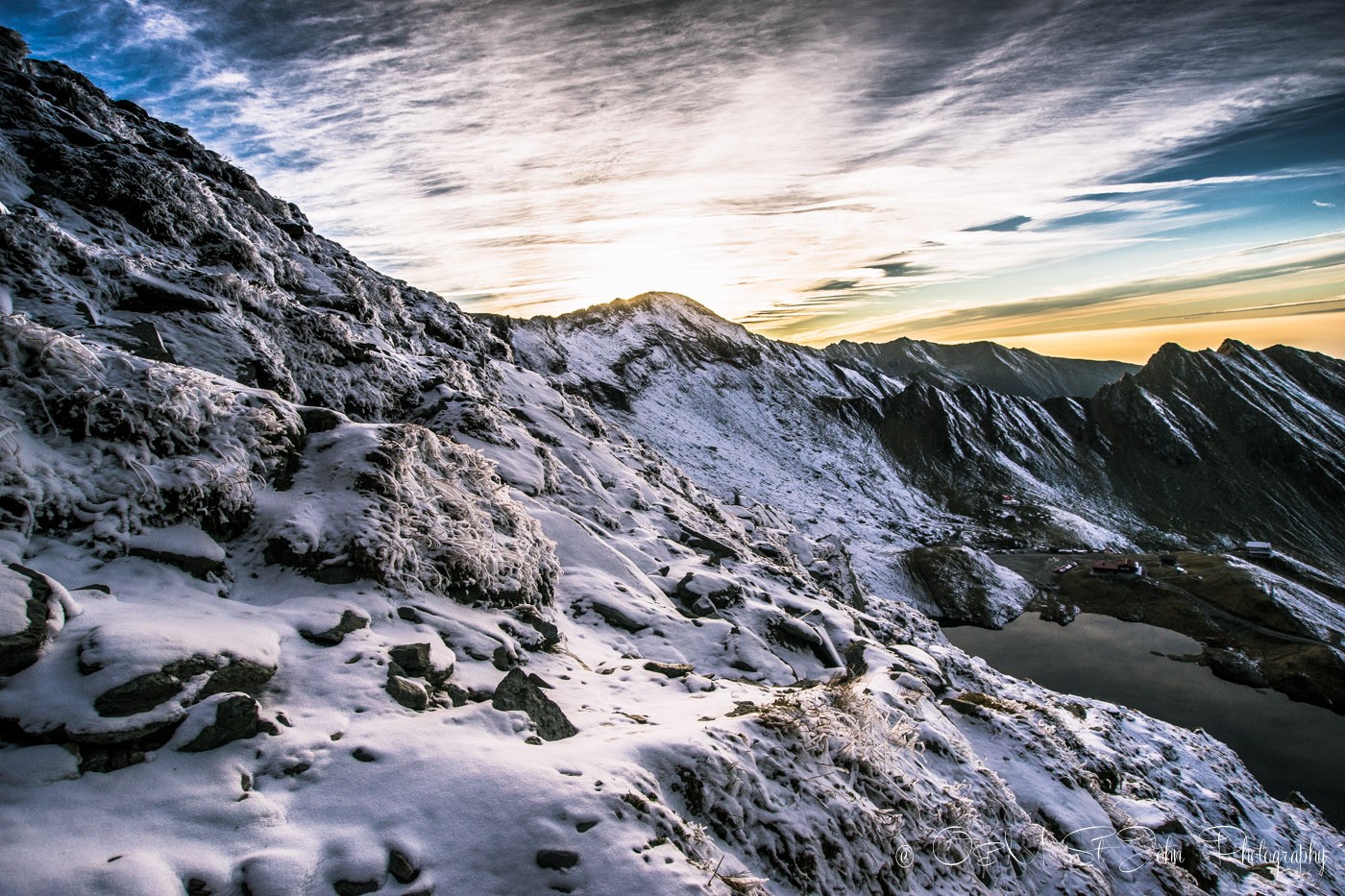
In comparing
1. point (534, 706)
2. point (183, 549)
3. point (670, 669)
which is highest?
point (183, 549)

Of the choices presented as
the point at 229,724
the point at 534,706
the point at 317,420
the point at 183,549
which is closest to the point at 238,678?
the point at 229,724

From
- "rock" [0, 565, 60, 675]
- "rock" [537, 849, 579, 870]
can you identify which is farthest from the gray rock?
"rock" [537, 849, 579, 870]

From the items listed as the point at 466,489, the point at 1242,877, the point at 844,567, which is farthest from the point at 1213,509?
the point at 466,489

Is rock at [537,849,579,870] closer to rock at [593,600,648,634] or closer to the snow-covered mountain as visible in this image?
the snow-covered mountain

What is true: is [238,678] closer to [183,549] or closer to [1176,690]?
[183,549]

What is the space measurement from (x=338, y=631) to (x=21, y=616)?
9.60 ft

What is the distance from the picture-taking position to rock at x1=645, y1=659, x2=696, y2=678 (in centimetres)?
1057

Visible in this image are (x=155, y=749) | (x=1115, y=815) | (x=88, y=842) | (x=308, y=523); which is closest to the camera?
(x=88, y=842)

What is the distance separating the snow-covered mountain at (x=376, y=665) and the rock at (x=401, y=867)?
15 mm

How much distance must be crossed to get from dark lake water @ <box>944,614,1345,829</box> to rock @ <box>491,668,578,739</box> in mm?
48396

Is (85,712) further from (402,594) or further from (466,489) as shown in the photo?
(466,489)

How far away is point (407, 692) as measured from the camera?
694cm

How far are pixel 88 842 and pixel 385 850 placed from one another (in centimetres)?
209

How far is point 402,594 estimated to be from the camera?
8.85 meters
